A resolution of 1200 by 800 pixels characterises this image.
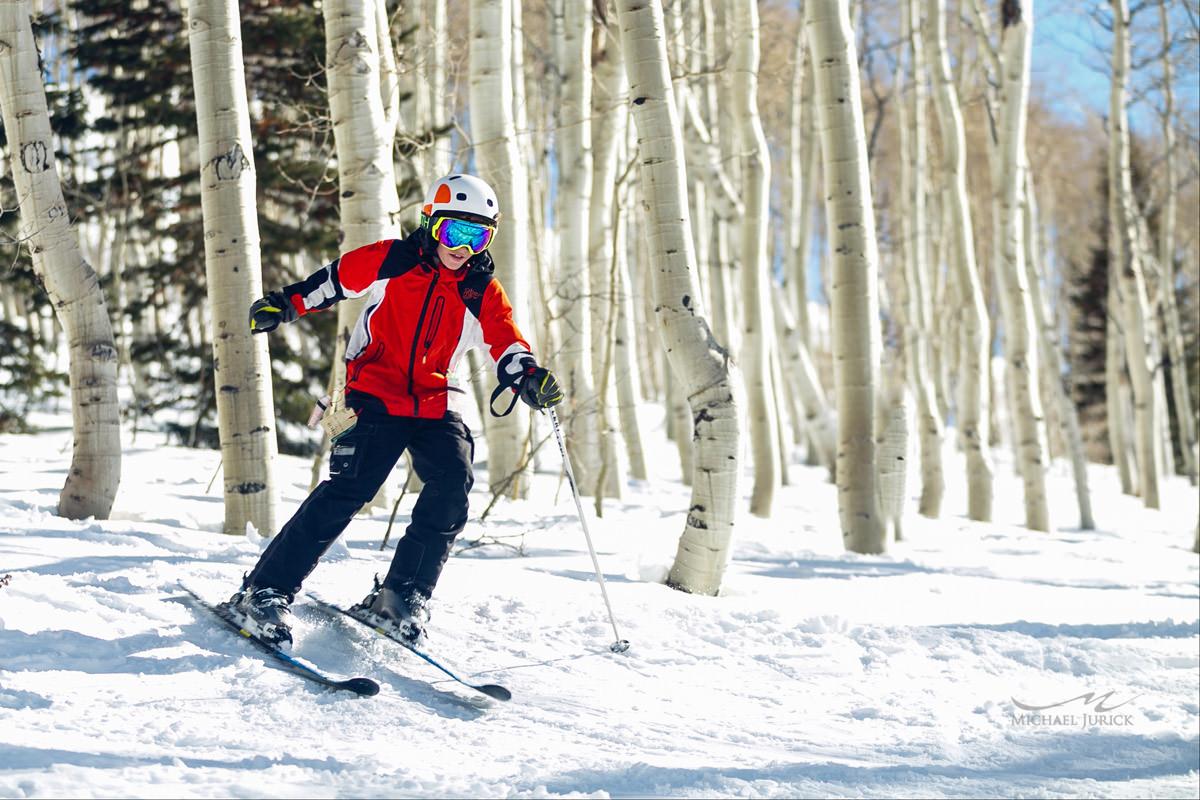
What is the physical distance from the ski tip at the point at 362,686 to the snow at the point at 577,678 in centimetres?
4

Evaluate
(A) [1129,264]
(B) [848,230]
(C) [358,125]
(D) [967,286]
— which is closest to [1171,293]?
(A) [1129,264]

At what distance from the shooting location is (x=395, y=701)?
129 inches

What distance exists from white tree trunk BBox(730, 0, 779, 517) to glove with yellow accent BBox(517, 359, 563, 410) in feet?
19.0

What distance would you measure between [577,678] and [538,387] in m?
1.09

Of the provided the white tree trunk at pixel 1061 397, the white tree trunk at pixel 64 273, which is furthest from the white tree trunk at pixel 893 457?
the white tree trunk at pixel 64 273

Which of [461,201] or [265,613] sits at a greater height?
[461,201]

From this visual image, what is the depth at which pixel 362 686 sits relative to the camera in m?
3.20

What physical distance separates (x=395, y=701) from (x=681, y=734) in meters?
0.95

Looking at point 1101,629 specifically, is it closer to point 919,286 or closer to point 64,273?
point 64,273

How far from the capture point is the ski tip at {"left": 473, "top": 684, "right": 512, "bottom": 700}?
133 inches

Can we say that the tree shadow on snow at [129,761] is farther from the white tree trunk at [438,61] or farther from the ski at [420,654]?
the white tree trunk at [438,61]

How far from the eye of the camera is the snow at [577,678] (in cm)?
278

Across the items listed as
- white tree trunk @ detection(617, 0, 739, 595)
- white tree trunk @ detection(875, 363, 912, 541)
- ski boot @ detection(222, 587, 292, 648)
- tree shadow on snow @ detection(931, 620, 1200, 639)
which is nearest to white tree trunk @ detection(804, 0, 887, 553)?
white tree trunk @ detection(875, 363, 912, 541)

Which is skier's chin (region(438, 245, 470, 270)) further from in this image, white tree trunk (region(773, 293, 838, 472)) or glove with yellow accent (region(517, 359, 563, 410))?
white tree trunk (region(773, 293, 838, 472))
